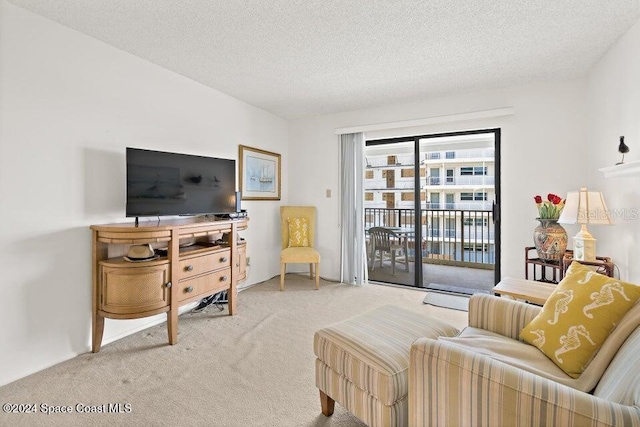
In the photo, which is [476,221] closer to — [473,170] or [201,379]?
[473,170]

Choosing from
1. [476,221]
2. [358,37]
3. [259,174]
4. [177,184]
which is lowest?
[476,221]

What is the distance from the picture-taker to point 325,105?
13.2 ft

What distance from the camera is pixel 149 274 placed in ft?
7.50

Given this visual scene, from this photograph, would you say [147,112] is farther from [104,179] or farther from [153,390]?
[153,390]

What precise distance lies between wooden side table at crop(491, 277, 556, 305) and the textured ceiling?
188 cm

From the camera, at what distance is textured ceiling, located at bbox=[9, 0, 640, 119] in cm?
197

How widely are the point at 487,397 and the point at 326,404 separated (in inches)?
37.7

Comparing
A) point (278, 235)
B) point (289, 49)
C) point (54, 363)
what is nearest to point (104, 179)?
point (54, 363)

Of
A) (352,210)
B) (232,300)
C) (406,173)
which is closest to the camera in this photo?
(232,300)

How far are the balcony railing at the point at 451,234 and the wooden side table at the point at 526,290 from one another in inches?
60.3

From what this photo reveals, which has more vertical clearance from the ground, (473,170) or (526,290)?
(473,170)

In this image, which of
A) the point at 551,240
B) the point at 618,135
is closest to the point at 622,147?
the point at 618,135

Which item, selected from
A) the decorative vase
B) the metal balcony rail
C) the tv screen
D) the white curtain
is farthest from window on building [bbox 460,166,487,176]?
the tv screen

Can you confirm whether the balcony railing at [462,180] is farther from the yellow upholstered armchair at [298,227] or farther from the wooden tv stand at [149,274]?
the wooden tv stand at [149,274]
